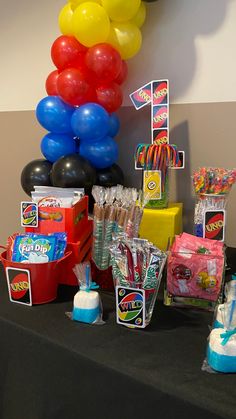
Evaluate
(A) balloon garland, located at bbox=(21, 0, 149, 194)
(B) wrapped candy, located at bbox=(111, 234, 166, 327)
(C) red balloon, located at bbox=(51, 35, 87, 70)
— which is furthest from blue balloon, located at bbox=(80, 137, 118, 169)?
(B) wrapped candy, located at bbox=(111, 234, 166, 327)

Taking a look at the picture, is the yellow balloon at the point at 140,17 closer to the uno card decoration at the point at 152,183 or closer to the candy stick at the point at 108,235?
the uno card decoration at the point at 152,183

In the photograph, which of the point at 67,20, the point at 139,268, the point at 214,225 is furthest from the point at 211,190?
the point at 67,20

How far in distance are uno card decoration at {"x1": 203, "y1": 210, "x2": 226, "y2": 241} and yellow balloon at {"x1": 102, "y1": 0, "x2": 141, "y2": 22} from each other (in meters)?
0.89

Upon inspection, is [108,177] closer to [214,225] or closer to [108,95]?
[108,95]

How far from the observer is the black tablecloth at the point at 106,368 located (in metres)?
0.75

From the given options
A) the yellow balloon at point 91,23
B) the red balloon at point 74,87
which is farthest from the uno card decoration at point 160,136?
the yellow balloon at point 91,23

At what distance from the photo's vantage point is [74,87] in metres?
1.49

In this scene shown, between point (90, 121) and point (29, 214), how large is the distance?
0.49 m

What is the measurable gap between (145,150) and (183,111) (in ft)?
1.39

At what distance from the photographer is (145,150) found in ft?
4.63

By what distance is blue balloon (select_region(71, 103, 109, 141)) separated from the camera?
4.86 feet

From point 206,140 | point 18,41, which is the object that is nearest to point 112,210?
point 206,140

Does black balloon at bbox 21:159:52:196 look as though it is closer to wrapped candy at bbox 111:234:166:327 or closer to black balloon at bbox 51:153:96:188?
black balloon at bbox 51:153:96:188

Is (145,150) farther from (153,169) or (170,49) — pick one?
(170,49)
